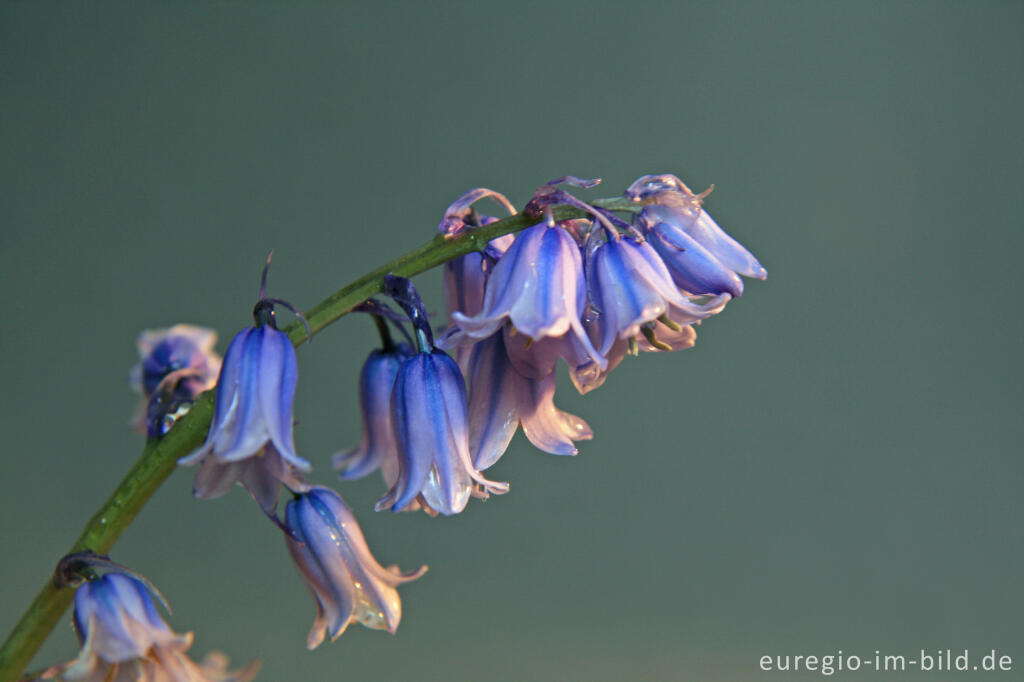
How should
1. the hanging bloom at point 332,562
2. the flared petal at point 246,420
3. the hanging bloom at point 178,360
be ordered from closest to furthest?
the flared petal at point 246,420, the hanging bloom at point 332,562, the hanging bloom at point 178,360

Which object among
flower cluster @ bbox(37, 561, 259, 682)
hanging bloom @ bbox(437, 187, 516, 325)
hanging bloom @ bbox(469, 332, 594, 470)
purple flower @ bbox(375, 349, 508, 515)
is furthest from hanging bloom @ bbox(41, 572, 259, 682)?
hanging bloom @ bbox(437, 187, 516, 325)

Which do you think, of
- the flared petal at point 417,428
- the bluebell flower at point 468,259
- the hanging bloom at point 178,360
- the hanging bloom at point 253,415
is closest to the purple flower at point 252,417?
the hanging bloom at point 253,415

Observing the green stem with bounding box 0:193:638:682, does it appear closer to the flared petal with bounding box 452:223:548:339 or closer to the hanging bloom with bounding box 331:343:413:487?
the flared petal with bounding box 452:223:548:339

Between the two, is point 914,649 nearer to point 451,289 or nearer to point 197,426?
point 451,289

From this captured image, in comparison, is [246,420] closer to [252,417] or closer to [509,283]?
[252,417]

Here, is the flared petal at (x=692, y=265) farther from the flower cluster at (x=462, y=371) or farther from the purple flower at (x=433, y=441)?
the purple flower at (x=433, y=441)

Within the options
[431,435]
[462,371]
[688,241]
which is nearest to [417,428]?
[431,435]

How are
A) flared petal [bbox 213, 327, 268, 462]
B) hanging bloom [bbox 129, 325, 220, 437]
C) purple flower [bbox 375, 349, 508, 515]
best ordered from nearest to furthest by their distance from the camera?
flared petal [bbox 213, 327, 268, 462]
purple flower [bbox 375, 349, 508, 515]
hanging bloom [bbox 129, 325, 220, 437]
